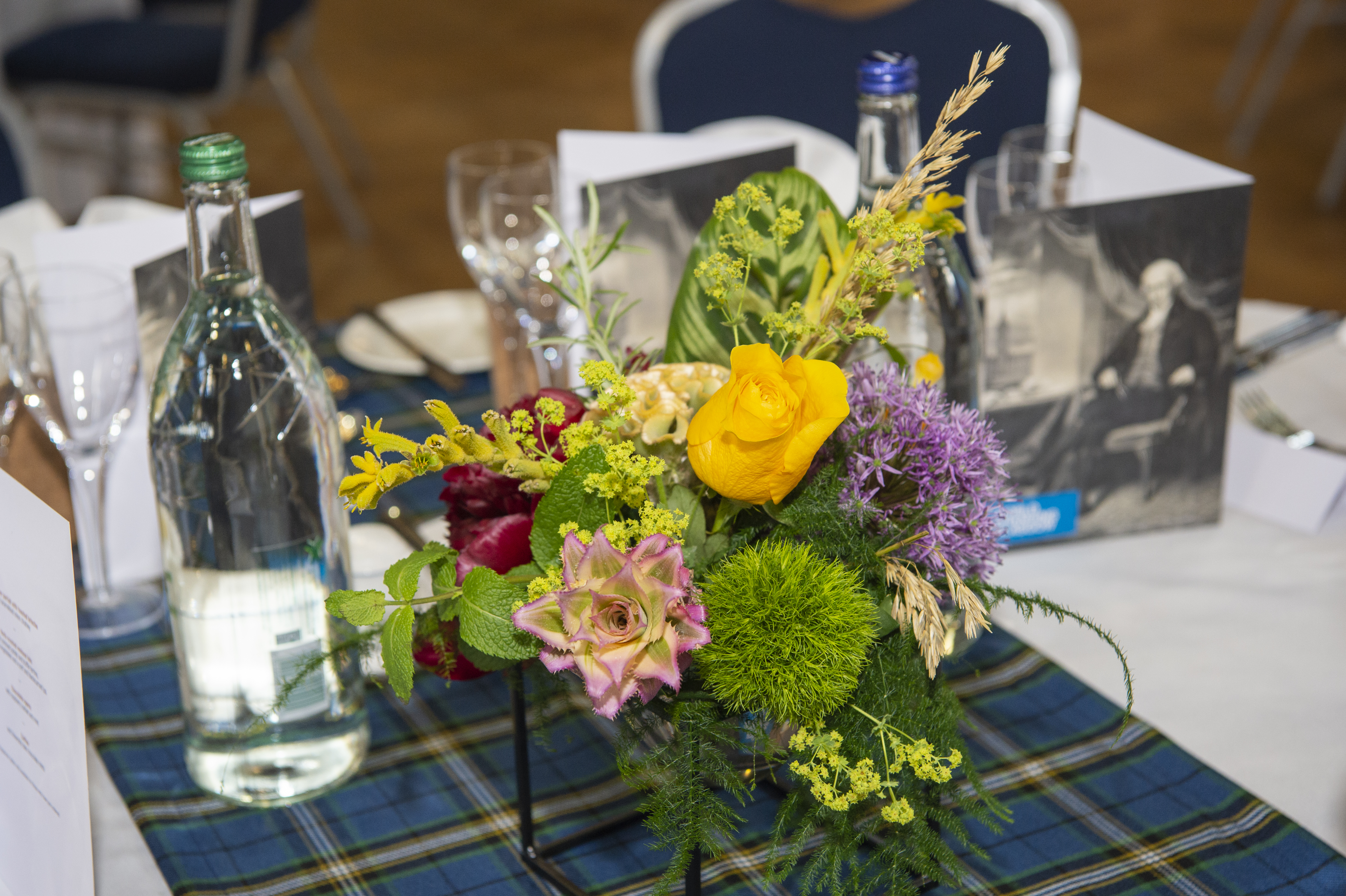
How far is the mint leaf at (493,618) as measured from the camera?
520 mm

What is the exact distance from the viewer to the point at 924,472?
1.82 ft

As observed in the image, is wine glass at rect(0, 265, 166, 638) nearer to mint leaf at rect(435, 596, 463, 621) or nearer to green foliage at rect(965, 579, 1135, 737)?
mint leaf at rect(435, 596, 463, 621)

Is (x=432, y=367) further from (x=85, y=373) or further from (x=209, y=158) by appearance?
(x=209, y=158)

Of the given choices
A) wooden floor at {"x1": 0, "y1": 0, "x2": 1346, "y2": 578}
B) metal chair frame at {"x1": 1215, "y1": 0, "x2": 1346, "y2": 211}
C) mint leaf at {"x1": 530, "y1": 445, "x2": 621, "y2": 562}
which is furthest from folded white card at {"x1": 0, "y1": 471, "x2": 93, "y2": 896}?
metal chair frame at {"x1": 1215, "y1": 0, "x2": 1346, "y2": 211}

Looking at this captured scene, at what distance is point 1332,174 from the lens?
3.78 m

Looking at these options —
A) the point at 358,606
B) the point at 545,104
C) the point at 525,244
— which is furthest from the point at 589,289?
the point at 545,104

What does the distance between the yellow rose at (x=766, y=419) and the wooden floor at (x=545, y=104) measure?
302cm

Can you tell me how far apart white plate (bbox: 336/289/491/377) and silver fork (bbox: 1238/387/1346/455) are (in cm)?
63

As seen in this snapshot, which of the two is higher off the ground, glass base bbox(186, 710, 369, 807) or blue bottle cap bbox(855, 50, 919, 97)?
blue bottle cap bbox(855, 50, 919, 97)

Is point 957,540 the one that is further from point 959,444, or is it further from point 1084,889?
point 1084,889

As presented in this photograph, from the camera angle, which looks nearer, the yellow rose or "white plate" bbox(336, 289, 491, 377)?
the yellow rose

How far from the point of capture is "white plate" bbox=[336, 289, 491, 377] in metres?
1.17

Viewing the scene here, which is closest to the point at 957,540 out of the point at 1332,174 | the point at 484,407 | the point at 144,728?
the point at 144,728

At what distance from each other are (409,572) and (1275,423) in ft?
2.45
